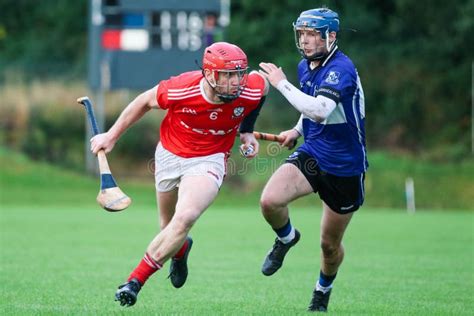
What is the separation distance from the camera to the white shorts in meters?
8.34

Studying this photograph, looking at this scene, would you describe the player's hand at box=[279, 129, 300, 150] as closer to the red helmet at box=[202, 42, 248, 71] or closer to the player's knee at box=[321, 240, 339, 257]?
the player's knee at box=[321, 240, 339, 257]

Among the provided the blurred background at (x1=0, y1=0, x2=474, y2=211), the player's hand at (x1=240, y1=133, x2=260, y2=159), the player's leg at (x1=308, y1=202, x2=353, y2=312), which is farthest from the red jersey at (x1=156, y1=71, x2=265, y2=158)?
the blurred background at (x1=0, y1=0, x2=474, y2=211)

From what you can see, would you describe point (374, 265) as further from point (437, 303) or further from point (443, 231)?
point (443, 231)

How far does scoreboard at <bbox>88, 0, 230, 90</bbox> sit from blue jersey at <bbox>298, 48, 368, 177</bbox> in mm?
17459

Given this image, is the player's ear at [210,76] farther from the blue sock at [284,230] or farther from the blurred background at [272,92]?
the blurred background at [272,92]

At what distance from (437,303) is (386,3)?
30.3 meters

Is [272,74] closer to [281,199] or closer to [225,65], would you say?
[225,65]

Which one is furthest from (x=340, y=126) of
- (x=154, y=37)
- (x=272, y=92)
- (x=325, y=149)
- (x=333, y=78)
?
(x=272, y=92)

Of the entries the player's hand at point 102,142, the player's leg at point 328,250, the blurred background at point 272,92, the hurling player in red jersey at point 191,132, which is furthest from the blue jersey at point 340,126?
the blurred background at point 272,92

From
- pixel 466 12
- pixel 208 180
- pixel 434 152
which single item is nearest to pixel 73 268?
pixel 208 180

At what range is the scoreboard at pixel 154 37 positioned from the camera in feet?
85.7

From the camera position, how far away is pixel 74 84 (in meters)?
32.4

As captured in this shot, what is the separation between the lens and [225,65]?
8.04 metres

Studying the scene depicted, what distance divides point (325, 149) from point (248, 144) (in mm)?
709
